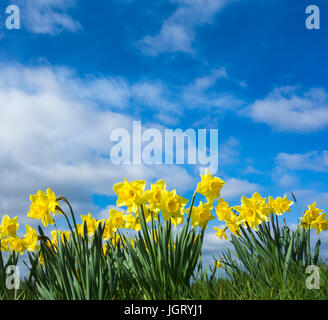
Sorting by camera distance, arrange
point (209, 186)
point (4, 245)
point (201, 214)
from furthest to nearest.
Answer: point (4, 245), point (201, 214), point (209, 186)

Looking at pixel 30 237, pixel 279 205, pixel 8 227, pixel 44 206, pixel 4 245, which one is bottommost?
pixel 4 245

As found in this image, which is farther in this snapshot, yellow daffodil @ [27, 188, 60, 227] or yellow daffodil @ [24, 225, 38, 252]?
yellow daffodil @ [24, 225, 38, 252]

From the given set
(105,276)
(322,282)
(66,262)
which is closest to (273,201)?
(322,282)

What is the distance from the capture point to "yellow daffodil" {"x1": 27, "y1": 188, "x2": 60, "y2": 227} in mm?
3598

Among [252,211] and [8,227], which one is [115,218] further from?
[252,211]

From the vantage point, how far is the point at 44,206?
3645 millimetres

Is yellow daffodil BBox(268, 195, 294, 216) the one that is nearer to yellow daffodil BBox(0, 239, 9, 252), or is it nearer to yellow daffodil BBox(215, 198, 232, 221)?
yellow daffodil BBox(215, 198, 232, 221)

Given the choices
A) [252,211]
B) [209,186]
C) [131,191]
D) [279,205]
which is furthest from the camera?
[279,205]

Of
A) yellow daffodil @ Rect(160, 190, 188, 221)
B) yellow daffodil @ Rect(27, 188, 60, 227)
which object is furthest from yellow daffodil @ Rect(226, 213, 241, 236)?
yellow daffodil @ Rect(27, 188, 60, 227)

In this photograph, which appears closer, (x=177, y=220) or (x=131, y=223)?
(x=177, y=220)

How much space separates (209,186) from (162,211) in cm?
55

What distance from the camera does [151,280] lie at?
3.52m

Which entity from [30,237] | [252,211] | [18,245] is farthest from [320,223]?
[18,245]

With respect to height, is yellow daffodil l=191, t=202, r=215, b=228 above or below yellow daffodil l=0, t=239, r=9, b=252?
above
